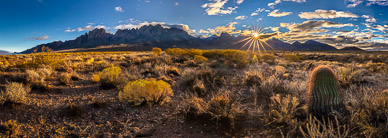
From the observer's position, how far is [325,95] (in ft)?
11.0

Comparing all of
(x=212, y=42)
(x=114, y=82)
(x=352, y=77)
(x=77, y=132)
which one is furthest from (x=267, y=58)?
(x=212, y=42)

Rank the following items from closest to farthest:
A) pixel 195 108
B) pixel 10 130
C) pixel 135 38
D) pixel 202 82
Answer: pixel 10 130 → pixel 195 108 → pixel 202 82 → pixel 135 38

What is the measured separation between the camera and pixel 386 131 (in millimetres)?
2682

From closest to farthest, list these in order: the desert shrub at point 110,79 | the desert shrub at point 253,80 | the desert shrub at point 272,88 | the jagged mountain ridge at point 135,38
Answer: the desert shrub at point 272,88
the desert shrub at point 110,79
the desert shrub at point 253,80
the jagged mountain ridge at point 135,38

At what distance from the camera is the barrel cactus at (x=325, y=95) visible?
332 centimetres

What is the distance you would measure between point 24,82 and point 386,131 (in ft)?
33.2

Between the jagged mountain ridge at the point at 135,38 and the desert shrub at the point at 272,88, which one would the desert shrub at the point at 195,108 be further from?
the jagged mountain ridge at the point at 135,38

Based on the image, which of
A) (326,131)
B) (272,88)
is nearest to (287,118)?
(326,131)

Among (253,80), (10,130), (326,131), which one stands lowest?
(10,130)

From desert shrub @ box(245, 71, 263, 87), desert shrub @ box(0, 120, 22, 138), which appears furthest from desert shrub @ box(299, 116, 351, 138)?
desert shrub @ box(0, 120, 22, 138)

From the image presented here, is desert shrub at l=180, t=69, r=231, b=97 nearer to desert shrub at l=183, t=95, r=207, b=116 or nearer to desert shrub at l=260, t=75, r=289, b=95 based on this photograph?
desert shrub at l=260, t=75, r=289, b=95

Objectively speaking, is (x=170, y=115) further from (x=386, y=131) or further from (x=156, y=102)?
(x=386, y=131)

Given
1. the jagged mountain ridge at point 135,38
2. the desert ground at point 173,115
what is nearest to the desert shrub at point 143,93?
the desert ground at point 173,115

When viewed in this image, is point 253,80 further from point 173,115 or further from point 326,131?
point 326,131
